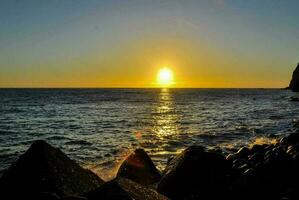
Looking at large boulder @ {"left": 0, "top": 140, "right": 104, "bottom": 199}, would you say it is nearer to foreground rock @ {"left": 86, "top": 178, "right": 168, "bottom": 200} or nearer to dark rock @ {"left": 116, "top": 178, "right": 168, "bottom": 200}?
foreground rock @ {"left": 86, "top": 178, "right": 168, "bottom": 200}

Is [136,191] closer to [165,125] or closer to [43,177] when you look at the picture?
[43,177]

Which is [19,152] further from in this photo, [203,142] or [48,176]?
[48,176]

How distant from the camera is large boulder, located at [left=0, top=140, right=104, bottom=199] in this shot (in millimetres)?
7406

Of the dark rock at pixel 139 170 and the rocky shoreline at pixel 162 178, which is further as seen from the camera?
the dark rock at pixel 139 170

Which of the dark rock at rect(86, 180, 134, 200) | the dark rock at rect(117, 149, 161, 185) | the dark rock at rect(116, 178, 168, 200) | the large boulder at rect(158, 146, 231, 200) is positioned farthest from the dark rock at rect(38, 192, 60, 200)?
the dark rock at rect(117, 149, 161, 185)

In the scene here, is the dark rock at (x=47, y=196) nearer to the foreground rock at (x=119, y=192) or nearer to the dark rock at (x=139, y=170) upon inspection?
the foreground rock at (x=119, y=192)

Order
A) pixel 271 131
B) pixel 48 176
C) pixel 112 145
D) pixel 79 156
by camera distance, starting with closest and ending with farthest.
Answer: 1. pixel 48 176
2. pixel 79 156
3. pixel 112 145
4. pixel 271 131

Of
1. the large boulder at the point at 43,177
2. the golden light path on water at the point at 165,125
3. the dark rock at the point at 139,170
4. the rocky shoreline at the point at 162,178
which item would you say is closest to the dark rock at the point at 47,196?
the rocky shoreline at the point at 162,178

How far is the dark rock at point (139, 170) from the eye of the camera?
43.9ft

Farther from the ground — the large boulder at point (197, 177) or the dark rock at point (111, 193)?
the dark rock at point (111, 193)

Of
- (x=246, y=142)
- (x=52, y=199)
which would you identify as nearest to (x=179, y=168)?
(x=52, y=199)

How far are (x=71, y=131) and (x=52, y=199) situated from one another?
93.8ft

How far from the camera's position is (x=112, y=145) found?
25.6 m

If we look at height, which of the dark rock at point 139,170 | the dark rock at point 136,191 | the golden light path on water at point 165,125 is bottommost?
the golden light path on water at point 165,125
